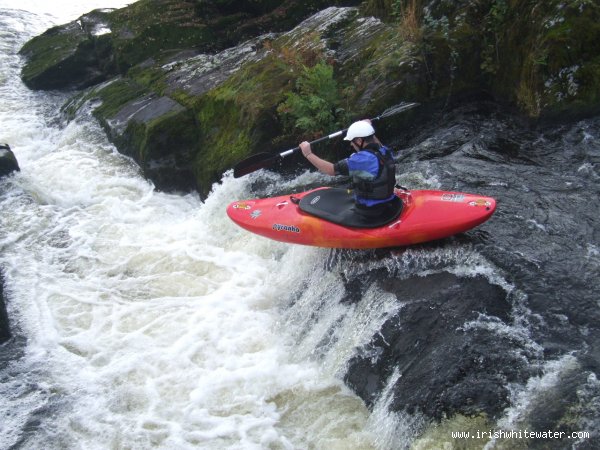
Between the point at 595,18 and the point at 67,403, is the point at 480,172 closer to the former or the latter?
the point at 595,18

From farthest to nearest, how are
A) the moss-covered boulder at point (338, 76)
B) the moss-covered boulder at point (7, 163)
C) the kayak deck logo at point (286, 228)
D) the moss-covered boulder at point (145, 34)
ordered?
the moss-covered boulder at point (145, 34) → the moss-covered boulder at point (7, 163) → the moss-covered boulder at point (338, 76) → the kayak deck logo at point (286, 228)

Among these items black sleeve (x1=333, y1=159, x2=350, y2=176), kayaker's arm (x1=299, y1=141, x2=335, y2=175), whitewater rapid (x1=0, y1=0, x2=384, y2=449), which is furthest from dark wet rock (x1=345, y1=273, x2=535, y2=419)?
kayaker's arm (x1=299, y1=141, x2=335, y2=175)

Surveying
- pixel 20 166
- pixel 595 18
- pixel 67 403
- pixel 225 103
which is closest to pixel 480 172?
pixel 595 18

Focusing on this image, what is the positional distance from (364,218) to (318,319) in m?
0.98

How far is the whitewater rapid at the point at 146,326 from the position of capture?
421 centimetres

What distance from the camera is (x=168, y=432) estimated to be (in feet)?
13.7

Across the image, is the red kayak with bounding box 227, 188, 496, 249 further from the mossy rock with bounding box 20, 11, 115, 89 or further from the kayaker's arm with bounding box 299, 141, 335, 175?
the mossy rock with bounding box 20, 11, 115, 89

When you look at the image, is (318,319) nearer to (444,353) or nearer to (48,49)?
(444,353)

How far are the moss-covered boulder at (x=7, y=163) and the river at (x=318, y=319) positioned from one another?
1.28 meters

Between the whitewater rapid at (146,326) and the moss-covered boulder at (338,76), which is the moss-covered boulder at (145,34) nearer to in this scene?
the moss-covered boulder at (338,76)

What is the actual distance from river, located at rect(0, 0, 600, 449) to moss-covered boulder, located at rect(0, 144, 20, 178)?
4.21ft

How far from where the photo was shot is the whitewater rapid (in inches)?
166

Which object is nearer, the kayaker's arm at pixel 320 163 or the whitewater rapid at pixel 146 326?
the whitewater rapid at pixel 146 326

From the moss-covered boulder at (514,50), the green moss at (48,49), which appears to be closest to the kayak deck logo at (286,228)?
the moss-covered boulder at (514,50)
